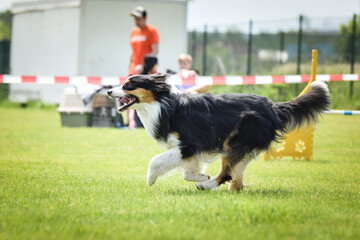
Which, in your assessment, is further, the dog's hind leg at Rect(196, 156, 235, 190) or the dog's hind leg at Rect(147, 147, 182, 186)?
the dog's hind leg at Rect(196, 156, 235, 190)

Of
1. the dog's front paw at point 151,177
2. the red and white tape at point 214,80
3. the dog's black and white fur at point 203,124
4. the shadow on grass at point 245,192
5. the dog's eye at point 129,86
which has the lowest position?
the shadow on grass at point 245,192

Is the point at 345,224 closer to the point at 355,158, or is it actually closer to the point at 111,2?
the point at 355,158

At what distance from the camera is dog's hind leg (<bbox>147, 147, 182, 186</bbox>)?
16.0ft

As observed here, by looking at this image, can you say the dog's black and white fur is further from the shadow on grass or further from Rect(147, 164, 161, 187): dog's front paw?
the shadow on grass

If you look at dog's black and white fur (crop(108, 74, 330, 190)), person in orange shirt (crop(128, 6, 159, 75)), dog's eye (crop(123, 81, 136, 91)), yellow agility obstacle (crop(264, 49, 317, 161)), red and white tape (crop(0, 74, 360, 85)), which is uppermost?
person in orange shirt (crop(128, 6, 159, 75))

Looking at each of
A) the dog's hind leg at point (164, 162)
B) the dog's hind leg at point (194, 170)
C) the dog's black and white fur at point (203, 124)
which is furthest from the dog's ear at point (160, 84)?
the dog's hind leg at point (194, 170)

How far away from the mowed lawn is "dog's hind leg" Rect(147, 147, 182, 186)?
0.61 ft

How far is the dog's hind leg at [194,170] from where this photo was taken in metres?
5.10

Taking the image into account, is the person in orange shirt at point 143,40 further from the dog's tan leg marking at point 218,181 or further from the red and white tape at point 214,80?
the dog's tan leg marking at point 218,181

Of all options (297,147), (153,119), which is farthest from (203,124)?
(297,147)

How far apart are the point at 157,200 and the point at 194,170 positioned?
998mm

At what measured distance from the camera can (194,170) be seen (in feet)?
17.1

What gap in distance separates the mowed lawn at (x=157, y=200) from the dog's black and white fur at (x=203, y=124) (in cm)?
35

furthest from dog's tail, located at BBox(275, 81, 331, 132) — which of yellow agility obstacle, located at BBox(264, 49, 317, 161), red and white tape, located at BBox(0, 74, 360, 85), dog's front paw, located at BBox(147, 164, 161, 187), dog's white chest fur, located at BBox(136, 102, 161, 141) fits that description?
red and white tape, located at BBox(0, 74, 360, 85)
